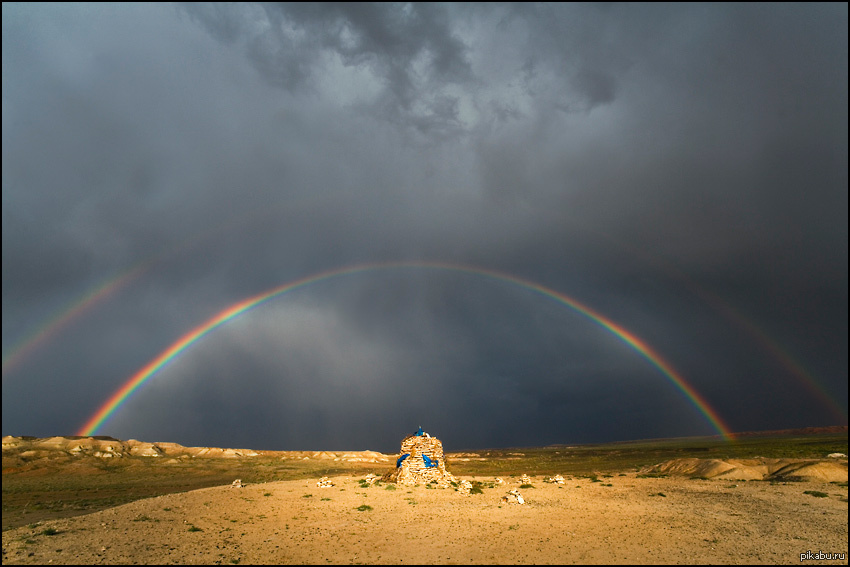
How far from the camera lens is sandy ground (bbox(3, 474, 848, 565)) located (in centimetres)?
1691

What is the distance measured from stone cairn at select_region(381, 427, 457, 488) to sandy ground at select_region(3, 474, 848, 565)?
4736 mm

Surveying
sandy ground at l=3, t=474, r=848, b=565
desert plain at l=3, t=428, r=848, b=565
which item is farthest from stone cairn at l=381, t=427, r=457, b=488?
sandy ground at l=3, t=474, r=848, b=565

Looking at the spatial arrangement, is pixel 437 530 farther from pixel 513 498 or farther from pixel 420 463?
pixel 420 463

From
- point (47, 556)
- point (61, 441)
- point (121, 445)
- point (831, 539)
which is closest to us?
point (47, 556)

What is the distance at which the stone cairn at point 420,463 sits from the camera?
3584cm

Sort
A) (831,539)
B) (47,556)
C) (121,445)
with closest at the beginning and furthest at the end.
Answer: (47,556), (831,539), (121,445)

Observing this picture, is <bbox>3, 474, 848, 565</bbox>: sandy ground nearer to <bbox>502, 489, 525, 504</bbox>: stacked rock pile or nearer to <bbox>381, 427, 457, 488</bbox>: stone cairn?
<bbox>502, 489, 525, 504</bbox>: stacked rock pile

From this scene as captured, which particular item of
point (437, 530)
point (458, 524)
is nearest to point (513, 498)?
point (458, 524)

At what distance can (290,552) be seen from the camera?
17.7 meters

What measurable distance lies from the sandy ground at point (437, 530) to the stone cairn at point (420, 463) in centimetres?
474

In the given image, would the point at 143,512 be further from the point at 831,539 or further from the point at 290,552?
the point at 831,539

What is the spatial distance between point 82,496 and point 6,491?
1570 centimetres

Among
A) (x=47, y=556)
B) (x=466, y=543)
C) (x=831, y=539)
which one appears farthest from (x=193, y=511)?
(x=831, y=539)

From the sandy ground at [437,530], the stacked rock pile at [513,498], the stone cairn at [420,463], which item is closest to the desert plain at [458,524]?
the sandy ground at [437,530]
